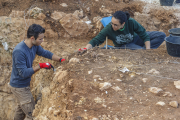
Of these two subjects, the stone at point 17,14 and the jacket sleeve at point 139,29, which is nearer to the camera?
the jacket sleeve at point 139,29

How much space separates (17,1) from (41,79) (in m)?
2.83

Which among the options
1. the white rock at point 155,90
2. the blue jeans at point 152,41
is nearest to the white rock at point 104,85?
the white rock at point 155,90

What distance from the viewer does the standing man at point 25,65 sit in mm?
2715

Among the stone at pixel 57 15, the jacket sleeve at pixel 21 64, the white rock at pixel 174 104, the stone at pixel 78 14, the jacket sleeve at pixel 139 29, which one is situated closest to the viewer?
the white rock at pixel 174 104

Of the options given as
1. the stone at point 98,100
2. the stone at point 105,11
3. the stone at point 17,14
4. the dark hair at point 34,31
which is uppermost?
the dark hair at point 34,31

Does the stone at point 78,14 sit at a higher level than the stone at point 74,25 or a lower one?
higher

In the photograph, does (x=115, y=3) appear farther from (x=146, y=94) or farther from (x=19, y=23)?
(x=146, y=94)

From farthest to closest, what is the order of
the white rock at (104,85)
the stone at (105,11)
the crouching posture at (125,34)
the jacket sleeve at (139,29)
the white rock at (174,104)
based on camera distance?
the stone at (105,11)
the jacket sleeve at (139,29)
the crouching posture at (125,34)
the white rock at (104,85)
the white rock at (174,104)

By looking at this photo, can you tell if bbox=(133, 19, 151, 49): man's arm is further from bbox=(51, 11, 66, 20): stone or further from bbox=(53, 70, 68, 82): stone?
bbox=(51, 11, 66, 20): stone

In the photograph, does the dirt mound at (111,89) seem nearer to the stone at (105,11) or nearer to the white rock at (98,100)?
the white rock at (98,100)

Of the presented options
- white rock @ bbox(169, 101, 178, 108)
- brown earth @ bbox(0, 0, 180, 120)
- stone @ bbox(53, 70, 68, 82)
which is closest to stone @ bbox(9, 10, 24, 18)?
brown earth @ bbox(0, 0, 180, 120)

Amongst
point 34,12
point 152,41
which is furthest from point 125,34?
point 34,12

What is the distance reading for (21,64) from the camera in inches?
108

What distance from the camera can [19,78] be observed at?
2941mm
